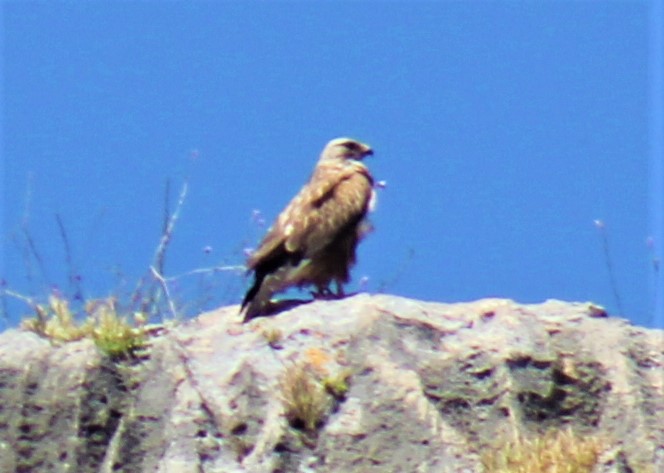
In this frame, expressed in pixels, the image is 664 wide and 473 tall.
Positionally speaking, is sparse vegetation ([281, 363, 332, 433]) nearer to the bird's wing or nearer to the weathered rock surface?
the weathered rock surface

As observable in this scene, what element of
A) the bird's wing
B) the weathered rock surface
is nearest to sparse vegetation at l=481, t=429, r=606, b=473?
the weathered rock surface

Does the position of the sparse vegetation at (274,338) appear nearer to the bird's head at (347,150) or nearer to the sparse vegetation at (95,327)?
the sparse vegetation at (95,327)

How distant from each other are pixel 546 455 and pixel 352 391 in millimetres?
1103

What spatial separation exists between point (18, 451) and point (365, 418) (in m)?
1.82

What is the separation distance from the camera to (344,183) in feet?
36.0

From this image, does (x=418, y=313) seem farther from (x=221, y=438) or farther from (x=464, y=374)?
(x=221, y=438)

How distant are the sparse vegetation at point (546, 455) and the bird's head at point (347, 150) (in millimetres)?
4033

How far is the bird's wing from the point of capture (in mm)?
10328

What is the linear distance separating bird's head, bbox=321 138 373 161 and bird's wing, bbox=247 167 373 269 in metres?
0.67

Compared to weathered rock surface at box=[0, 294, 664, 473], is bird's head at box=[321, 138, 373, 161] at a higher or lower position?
higher

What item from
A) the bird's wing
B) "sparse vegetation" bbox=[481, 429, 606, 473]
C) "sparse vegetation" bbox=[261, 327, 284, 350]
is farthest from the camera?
the bird's wing

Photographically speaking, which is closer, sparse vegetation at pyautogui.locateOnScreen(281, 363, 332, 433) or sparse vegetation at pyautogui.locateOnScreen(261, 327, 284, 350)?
sparse vegetation at pyautogui.locateOnScreen(281, 363, 332, 433)

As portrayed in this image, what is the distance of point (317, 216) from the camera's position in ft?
34.7

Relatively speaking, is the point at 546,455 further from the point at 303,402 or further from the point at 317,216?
the point at 317,216
